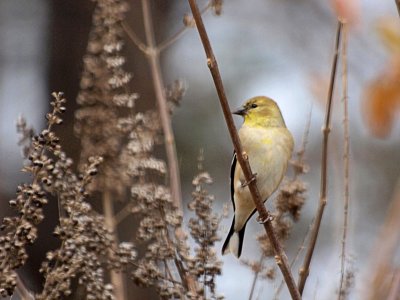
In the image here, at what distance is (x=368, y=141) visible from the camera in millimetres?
7543

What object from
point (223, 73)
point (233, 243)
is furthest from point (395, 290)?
point (223, 73)

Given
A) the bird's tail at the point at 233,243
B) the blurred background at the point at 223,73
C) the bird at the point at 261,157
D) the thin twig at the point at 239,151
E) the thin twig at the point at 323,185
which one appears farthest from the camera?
the blurred background at the point at 223,73

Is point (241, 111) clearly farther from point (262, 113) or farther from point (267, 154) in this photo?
point (267, 154)

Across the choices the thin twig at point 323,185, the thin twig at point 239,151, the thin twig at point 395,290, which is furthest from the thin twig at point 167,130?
the thin twig at point 395,290

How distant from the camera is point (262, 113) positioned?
4.05 metres

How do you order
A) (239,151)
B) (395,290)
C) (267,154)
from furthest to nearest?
(267,154)
(239,151)
(395,290)

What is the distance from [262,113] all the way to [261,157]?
10.2 inches

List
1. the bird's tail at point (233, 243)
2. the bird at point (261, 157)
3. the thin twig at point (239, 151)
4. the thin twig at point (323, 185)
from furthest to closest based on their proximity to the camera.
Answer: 1. the bird at point (261, 157)
2. the bird's tail at point (233, 243)
3. the thin twig at point (323, 185)
4. the thin twig at point (239, 151)

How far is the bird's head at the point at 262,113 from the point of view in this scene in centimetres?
404

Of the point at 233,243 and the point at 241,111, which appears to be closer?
the point at 233,243

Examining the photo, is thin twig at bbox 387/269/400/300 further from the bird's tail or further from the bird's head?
the bird's head

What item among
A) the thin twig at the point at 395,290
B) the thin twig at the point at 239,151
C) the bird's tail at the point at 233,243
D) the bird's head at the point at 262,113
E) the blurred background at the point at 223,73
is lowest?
the thin twig at the point at 395,290

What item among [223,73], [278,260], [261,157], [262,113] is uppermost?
[223,73]

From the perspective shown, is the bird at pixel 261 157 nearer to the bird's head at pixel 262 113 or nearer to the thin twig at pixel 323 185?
the bird's head at pixel 262 113
